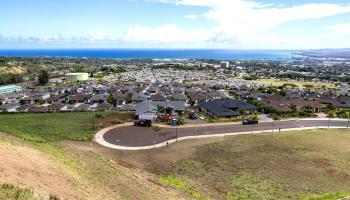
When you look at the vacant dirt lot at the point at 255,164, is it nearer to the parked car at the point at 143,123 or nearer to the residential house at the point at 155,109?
the parked car at the point at 143,123

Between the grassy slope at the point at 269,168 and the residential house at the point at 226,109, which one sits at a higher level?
the residential house at the point at 226,109

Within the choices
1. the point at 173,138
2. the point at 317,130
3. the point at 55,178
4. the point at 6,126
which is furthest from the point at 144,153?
the point at 317,130

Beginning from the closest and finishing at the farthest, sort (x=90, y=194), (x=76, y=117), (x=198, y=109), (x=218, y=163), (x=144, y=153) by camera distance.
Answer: (x=90, y=194) < (x=218, y=163) < (x=144, y=153) < (x=76, y=117) < (x=198, y=109)

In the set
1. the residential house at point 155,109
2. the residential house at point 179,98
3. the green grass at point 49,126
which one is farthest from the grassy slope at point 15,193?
the residential house at point 179,98

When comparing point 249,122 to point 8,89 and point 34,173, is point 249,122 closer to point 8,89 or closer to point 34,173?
point 34,173

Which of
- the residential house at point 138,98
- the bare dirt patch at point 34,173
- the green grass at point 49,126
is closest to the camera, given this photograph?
the bare dirt patch at point 34,173

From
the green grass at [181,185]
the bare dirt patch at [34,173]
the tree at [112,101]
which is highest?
the bare dirt patch at [34,173]

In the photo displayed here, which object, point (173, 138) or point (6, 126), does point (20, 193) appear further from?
point (6, 126)
